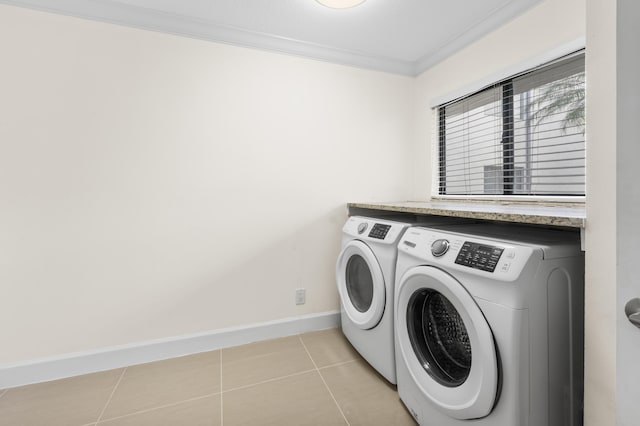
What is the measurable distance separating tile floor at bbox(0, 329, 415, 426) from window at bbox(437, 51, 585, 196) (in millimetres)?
1463

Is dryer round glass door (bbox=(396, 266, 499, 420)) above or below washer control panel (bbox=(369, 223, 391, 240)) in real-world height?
below

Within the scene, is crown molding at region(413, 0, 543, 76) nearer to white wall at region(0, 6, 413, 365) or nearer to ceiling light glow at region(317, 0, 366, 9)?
white wall at region(0, 6, 413, 365)

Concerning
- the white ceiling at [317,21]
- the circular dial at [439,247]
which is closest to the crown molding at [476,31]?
the white ceiling at [317,21]

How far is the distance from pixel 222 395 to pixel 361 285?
0.98m

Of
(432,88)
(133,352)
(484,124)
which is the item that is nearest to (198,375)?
(133,352)

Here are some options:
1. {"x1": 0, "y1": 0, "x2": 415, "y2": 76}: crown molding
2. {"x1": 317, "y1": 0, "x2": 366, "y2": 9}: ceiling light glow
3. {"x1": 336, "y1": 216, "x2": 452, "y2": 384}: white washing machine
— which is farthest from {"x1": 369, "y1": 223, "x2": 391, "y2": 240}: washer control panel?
{"x1": 0, "y1": 0, "x2": 415, "y2": 76}: crown molding

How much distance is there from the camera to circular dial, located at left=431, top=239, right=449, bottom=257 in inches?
43.3

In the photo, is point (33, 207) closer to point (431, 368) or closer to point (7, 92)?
point (7, 92)

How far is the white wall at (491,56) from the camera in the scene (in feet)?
4.75

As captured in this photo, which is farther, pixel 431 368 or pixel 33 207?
pixel 33 207

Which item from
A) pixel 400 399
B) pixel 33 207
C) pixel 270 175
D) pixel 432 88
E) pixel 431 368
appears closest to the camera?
pixel 431 368

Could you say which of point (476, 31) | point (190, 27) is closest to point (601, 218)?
point (476, 31)

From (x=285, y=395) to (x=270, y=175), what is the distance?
1332 mm

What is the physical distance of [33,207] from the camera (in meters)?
1.54
